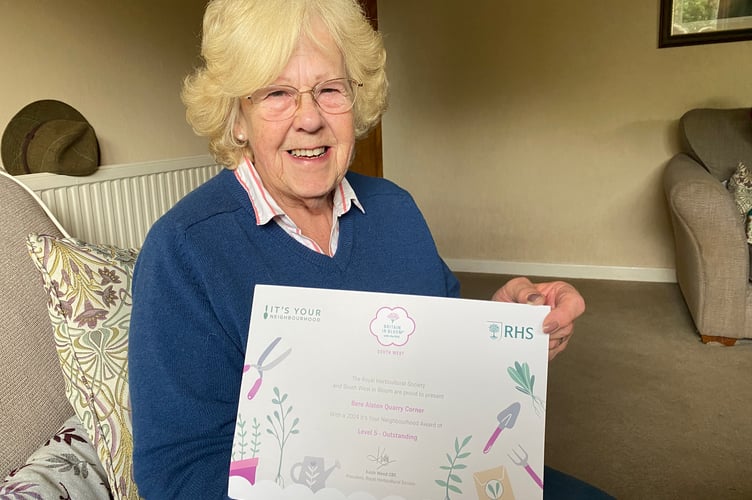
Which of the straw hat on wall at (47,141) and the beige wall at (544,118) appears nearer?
the straw hat on wall at (47,141)

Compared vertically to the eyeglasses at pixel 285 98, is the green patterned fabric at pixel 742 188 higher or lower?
lower

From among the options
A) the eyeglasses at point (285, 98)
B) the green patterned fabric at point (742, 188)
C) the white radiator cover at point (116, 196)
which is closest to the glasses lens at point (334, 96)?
the eyeglasses at point (285, 98)

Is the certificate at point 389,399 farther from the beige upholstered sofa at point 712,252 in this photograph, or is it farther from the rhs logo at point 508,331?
the beige upholstered sofa at point 712,252

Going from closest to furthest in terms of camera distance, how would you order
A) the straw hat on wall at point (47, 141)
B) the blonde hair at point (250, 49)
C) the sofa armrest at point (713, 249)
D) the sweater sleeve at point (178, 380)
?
the sweater sleeve at point (178, 380)
the blonde hair at point (250, 49)
the straw hat on wall at point (47, 141)
the sofa armrest at point (713, 249)

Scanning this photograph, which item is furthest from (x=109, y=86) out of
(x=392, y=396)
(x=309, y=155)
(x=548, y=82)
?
(x=548, y=82)

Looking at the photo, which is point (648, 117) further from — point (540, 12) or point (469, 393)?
point (469, 393)

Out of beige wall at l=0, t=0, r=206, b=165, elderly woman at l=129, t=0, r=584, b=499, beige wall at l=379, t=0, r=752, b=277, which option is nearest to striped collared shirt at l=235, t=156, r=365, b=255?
elderly woman at l=129, t=0, r=584, b=499

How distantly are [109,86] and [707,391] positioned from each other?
2.65m

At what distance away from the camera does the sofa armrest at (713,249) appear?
255 centimetres

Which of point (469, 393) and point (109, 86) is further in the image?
point (109, 86)

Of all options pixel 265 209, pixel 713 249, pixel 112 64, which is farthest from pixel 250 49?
pixel 713 249

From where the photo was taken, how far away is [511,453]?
24.6 inches

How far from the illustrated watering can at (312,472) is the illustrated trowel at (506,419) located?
175 mm

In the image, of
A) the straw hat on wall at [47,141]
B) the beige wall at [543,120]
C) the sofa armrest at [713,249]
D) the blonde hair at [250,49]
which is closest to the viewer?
the blonde hair at [250,49]
